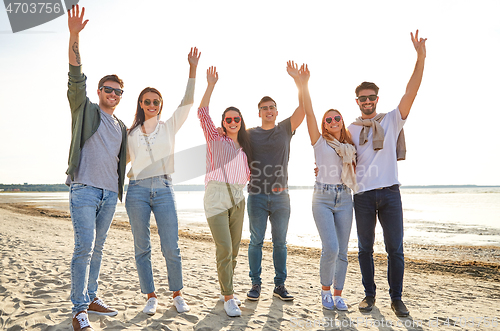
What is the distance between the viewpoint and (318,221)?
155 inches

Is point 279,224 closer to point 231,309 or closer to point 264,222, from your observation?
point 264,222

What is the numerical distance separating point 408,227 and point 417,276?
9614 millimetres

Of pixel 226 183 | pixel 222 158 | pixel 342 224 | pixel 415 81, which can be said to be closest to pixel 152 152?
pixel 222 158

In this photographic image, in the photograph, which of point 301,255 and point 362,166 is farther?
point 301,255

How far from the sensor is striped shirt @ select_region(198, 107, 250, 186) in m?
3.80

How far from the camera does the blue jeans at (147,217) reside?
3523 mm

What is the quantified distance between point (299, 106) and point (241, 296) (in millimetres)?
2958

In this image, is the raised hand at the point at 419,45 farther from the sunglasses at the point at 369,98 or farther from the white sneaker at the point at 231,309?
the white sneaker at the point at 231,309

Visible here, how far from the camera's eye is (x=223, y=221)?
364 centimetres

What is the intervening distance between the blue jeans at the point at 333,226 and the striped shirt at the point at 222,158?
3.42 feet

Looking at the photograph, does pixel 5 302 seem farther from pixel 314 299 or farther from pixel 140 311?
pixel 314 299

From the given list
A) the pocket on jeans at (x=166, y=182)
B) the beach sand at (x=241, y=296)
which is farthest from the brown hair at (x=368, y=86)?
the beach sand at (x=241, y=296)

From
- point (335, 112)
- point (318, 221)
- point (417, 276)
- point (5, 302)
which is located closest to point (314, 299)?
point (318, 221)

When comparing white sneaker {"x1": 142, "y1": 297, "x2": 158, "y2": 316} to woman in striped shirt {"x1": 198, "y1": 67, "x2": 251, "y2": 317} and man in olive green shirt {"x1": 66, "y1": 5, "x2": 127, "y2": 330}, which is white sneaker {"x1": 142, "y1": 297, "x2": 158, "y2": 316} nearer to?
man in olive green shirt {"x1": 66, "y1": 5, "x2": 127, "y2": 330}
